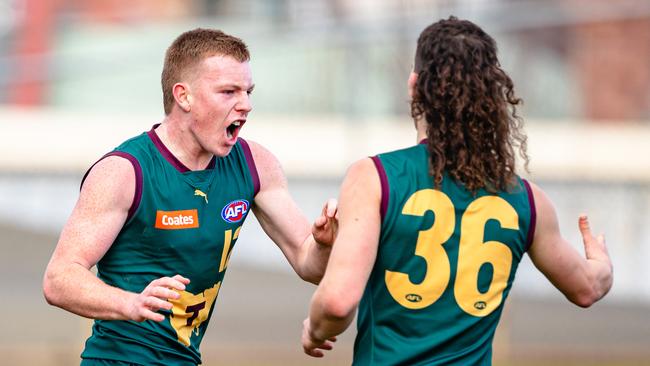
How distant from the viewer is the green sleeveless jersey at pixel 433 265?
4055mm

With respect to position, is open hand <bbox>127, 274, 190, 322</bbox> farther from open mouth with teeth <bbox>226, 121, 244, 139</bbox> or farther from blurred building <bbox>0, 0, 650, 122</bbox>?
blurred building <bbox>0, 0, 650, 122</bbox>

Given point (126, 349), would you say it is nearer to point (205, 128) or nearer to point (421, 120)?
point (205, 128)

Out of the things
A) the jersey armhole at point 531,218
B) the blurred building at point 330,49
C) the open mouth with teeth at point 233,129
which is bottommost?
the jersey armhole at point 531,218

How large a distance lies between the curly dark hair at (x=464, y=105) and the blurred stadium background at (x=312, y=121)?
8179 mm

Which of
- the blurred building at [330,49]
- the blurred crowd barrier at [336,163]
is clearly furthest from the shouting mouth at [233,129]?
the blurred building at [330,49]

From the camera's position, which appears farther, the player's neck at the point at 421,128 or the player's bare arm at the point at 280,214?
the player's bare arm at the point at 280,214

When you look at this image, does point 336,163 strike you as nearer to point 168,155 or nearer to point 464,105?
point 168,155

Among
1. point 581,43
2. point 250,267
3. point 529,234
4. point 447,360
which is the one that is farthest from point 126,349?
point 581,43

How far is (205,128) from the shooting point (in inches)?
189

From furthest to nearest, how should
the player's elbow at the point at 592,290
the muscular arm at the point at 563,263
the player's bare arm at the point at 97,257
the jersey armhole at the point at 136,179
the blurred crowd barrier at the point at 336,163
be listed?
the blurred crowd barrier at the point at 336,163 < the jersey armhole at the point at 136,179 < the player's elbow at the point at 592,290 < the muscular arm at the point at 563,263 < the player's bare arm at the point at 97,257

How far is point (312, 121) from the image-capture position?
16.8 meters

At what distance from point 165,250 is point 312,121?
12170 millimetres

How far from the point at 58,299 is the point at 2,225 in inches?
427

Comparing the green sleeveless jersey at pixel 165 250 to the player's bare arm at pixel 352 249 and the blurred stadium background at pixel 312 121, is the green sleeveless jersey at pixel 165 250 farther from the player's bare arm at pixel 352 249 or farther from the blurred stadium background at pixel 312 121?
the blurred stadium background at pixel 312 121
